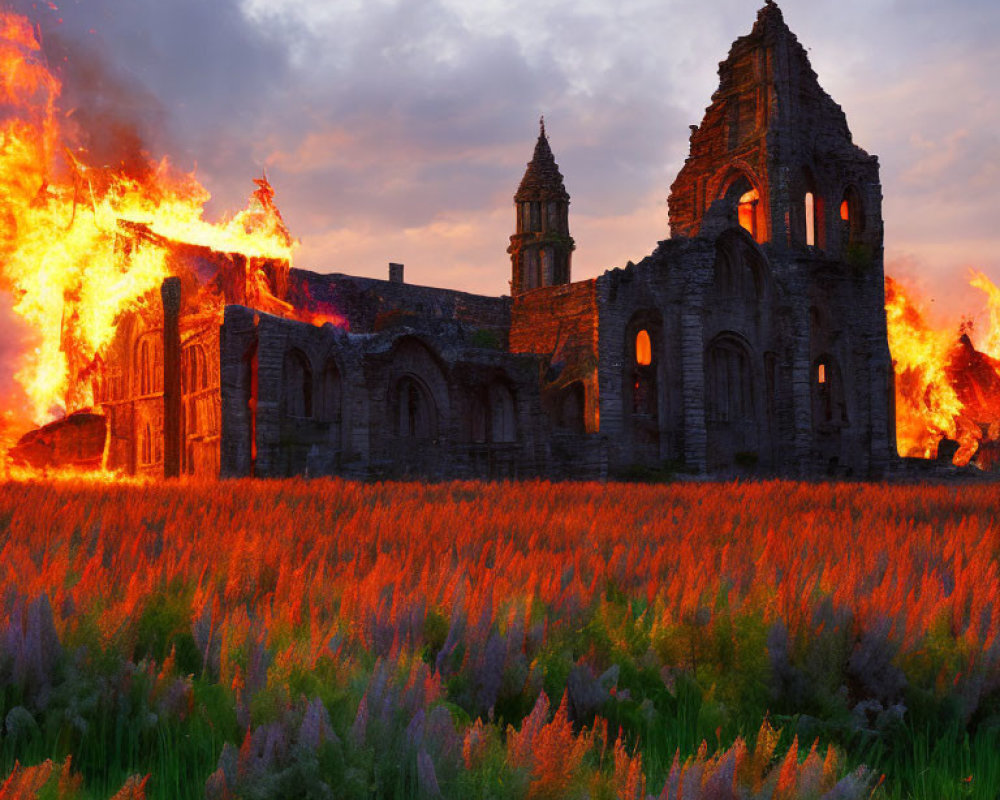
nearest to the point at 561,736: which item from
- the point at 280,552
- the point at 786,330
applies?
the point at 280,552

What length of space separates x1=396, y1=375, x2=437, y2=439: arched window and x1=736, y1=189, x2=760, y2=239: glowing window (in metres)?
18.5

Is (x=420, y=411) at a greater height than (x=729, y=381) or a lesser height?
lesser

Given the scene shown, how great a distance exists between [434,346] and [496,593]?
23032 mm

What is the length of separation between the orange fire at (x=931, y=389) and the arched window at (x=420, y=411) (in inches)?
1482

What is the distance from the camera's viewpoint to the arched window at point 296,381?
Answer: 82.0 ft

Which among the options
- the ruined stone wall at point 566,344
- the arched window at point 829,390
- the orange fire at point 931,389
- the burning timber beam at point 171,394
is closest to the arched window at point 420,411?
the ruined stone wall at point 566,344

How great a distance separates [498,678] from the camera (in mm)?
2561

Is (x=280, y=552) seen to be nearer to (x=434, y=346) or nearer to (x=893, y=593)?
(x=893, y=593)

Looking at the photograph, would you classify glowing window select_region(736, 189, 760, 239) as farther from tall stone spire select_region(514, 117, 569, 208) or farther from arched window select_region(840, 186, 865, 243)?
tall stone spire select_region(514, 117, 569, 208)

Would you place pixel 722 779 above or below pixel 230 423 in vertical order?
below

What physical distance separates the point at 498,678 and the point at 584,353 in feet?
95.8

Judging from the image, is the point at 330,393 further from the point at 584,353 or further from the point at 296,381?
the point at 584,353

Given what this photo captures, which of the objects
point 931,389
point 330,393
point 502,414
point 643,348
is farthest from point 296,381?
point 931,389

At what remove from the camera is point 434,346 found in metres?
26.0
